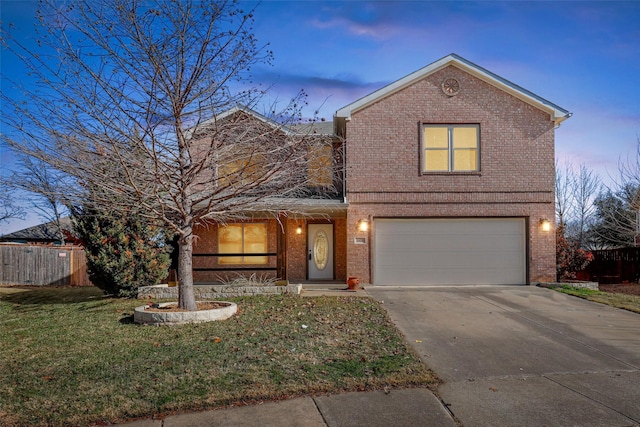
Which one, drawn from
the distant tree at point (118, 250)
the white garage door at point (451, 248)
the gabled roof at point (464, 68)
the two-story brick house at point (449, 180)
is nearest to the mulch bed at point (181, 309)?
the distant tree at point (118, 250)

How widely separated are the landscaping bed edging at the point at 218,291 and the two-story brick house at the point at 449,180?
8.50 ft

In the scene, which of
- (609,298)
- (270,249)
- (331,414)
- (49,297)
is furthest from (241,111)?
(609,298)

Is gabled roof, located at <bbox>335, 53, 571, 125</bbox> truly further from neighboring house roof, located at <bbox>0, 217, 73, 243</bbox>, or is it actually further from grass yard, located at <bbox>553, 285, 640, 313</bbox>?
neighboring house roof, located at <bbox>0, 217, 73, 243</bbox>

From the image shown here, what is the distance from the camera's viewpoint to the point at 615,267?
19.3 meters

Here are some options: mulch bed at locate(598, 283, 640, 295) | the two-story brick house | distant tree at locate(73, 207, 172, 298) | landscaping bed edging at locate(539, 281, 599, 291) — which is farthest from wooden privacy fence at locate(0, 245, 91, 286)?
mulch bed at locate(598, 283, 640, 295)

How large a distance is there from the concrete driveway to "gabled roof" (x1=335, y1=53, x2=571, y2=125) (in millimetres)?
5707

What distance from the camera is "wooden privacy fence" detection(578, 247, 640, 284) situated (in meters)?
18.3

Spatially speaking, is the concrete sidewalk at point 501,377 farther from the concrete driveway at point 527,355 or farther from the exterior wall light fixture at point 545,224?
the exterior wall light fixture at point 545,224

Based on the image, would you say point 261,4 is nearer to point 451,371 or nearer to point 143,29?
point 143,29

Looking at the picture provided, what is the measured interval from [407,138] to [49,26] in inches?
389

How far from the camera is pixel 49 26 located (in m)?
8.39

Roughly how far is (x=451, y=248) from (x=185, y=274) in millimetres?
8526

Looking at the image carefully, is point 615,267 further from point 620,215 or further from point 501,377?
point 501,377

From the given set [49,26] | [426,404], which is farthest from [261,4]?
[426,404]
